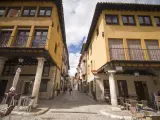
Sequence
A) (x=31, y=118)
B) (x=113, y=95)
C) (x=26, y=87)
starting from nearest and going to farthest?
(x=31, y=118) < (x=113, y=95) < (x=26, y=87)

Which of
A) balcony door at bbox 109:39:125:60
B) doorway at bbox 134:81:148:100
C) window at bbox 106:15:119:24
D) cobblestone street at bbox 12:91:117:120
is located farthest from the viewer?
doorway at bbox 134:81:148:100

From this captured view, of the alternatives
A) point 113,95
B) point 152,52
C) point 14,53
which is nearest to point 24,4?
point 14,53

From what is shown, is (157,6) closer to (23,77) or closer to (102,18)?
(102,18)

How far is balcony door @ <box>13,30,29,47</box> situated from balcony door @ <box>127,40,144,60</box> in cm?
1047

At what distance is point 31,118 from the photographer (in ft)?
19.5

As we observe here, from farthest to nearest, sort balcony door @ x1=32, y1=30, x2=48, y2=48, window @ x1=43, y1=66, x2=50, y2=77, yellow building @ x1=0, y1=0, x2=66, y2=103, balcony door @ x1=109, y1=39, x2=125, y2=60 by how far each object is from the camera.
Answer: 1. window @ x1=43, y1=66, x2=50, y2=77
2. balcony door @ x1=32, y1=30, x2=48, y2=48
3. balcony door @ x1=109, y1=39, x2=125, y2=60
4. yellow building @ x1=0, y1=0, x2=66, y2=103

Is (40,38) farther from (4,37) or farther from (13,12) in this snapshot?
(13,12)

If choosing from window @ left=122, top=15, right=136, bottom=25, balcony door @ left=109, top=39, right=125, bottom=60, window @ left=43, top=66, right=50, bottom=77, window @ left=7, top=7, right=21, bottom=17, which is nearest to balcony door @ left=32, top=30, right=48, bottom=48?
window @ left=7, top=7, right=21, bottom=17

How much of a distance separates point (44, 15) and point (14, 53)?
5.12 metres

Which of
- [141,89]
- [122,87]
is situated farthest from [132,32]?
[141,89]

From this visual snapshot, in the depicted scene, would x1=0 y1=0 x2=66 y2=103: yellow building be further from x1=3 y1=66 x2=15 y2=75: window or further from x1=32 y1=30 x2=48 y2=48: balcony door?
x1=3 y1=66 x2=15 y2=75: window

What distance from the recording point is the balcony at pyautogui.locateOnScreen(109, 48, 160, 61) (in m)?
Result: 9.84

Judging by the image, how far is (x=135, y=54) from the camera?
1001 cm

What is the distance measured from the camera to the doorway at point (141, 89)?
13.5m
